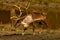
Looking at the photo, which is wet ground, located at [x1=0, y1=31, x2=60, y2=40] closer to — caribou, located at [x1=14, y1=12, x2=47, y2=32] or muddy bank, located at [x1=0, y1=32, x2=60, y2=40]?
muddy bank, located at [x1=0, y1=32, x2=60, y2=40]

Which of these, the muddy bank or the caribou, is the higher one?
the caribou

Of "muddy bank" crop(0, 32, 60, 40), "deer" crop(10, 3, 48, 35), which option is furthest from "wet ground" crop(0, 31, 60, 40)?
"deer" crop(10, 3, 48, 35)

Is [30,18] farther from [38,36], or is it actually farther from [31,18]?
[38,36]

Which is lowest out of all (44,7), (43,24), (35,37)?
(35,37)

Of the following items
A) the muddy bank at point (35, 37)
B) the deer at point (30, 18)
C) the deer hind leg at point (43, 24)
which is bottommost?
the muddy bank at point (35, 37)

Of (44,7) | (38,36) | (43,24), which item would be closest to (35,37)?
(38,36)

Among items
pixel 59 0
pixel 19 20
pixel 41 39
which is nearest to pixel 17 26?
pixel 19 20

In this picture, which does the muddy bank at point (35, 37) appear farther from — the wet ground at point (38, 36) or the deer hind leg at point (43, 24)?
the deer hind leg at point (43, 24)

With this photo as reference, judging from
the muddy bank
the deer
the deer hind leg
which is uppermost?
the deer

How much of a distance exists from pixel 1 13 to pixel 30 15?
0.37 metres

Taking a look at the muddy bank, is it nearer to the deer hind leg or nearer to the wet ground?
the wet ground

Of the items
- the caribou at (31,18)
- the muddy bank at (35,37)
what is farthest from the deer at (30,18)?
the muddy bank at (35,37)

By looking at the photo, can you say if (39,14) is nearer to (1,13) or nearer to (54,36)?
(54,36)

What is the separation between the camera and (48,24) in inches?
78.4
